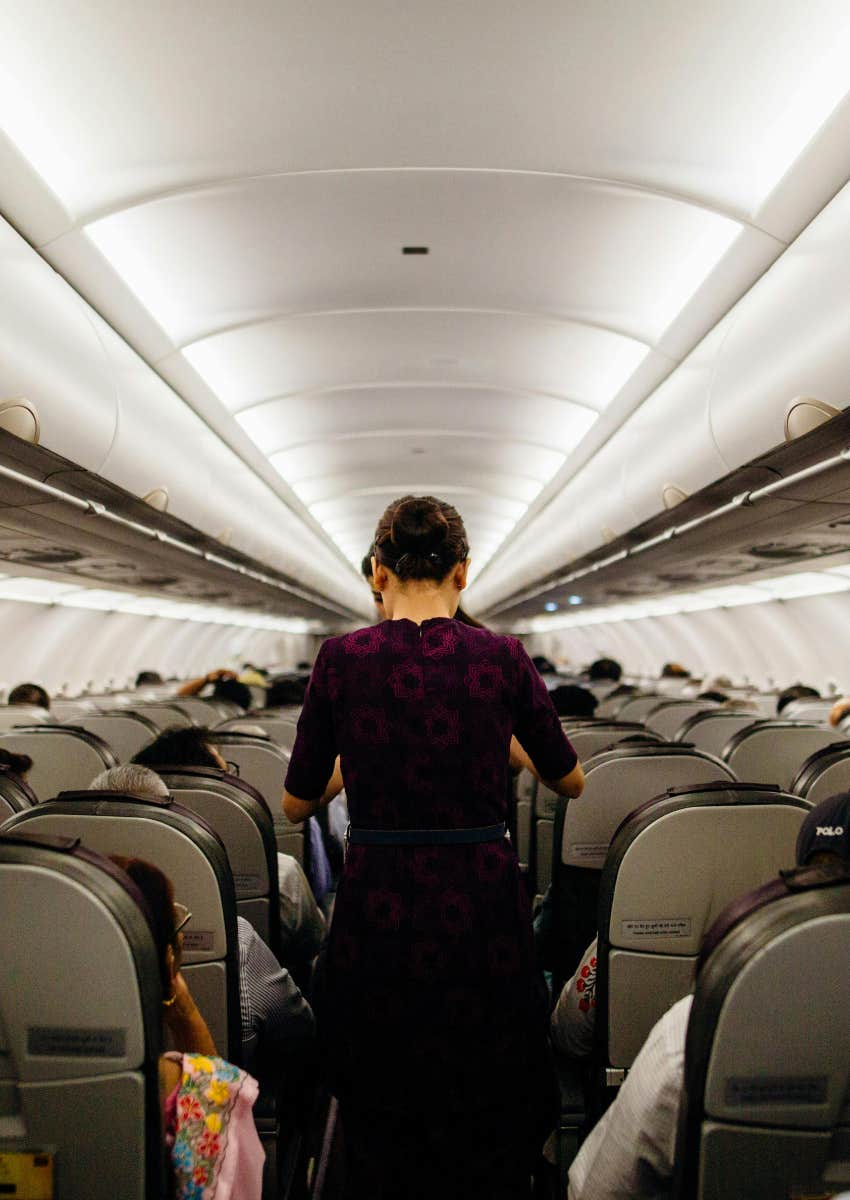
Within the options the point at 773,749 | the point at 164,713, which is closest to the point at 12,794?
the point at 773,749

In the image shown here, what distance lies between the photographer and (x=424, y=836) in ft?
7.79

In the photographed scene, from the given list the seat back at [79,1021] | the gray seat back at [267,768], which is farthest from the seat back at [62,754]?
the seat back at [79,1021]

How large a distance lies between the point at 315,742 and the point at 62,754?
3.67 m

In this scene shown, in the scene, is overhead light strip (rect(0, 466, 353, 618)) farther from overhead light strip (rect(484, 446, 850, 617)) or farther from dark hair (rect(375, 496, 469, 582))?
overhead light strip (rect(484, 446, 850, 617))

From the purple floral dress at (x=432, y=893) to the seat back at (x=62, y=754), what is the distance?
3509 millimetres

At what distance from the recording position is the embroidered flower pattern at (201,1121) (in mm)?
2059

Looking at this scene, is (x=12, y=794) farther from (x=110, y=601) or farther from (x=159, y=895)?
(x=110, y=601)

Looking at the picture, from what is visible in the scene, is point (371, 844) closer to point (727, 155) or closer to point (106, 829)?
point (106, 829)

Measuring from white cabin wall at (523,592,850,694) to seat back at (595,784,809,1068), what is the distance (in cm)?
1051

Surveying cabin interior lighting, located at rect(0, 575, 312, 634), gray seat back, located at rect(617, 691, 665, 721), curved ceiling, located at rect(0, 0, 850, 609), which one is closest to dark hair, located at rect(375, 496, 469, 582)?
curved ceiling, located at rect(0, 0, 850, 609)

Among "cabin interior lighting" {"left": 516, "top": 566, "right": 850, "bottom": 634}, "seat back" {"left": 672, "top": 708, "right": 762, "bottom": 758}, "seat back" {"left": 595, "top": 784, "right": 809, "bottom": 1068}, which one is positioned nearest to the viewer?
"seat back" {"left": 595, "top": 784, "right": 809, "bottom": 1068}

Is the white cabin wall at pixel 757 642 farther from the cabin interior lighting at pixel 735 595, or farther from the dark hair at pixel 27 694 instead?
the dark hair at pixel 27 694

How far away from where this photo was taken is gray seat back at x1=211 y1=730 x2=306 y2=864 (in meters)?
5.36

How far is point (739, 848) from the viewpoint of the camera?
311cm
